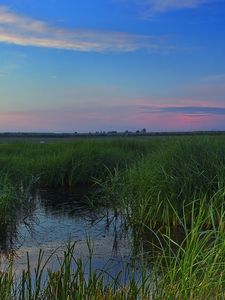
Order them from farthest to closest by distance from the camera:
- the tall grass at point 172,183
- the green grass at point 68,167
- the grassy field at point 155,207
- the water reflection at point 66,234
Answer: the green grass at point 68,167 → the tall grass at point 172,183 → the water reflection at point 66,234 → the grassy field at point 155,207

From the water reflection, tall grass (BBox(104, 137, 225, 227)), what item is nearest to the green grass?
the water reflection

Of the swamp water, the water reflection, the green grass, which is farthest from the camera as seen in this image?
the green grass

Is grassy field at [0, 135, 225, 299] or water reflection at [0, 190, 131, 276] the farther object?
water reflection at [0, 190, 131, 276]

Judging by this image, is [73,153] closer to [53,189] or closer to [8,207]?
[53,189]

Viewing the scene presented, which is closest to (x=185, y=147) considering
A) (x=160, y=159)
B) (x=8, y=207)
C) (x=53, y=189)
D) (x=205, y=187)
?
(x=160, y=159)

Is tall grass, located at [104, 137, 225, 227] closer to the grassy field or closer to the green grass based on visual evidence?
the grassy field

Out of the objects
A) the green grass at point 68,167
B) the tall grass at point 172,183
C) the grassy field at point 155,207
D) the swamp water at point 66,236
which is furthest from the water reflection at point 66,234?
the green grass at point 68,167

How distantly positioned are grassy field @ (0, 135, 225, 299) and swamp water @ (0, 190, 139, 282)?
0.37m

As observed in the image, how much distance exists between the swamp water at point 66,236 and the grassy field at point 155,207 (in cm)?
37

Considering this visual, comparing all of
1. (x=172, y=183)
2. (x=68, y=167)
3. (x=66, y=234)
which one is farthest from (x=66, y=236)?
(x=68, y=167)

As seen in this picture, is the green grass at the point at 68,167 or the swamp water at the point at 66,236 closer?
the swamp water at the point at 66,236

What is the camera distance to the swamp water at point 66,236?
7.12 meters

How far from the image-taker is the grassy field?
4293mm

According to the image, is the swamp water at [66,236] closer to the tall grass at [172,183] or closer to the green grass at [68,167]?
the tall grass at [172,183]
